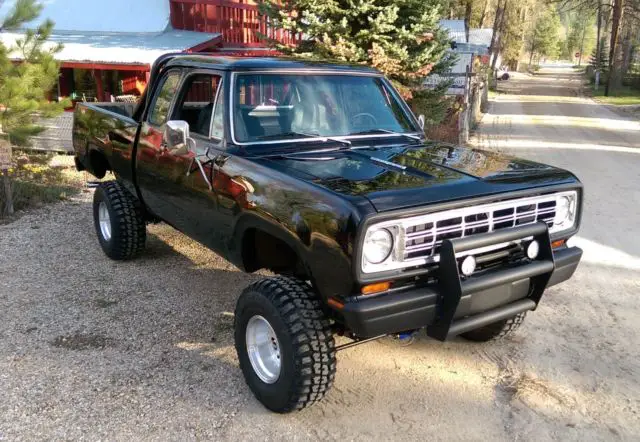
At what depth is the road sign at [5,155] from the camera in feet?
22.3

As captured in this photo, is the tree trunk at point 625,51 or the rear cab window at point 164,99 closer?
the rear cab window at point 164,99

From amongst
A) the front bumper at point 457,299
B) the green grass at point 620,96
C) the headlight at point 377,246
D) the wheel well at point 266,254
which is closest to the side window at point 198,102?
the wheel well at point 266,254

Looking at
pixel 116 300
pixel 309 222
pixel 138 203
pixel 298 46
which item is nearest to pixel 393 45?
pixel 298 46

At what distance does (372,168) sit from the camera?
3482 mm

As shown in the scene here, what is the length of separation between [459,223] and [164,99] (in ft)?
9.60

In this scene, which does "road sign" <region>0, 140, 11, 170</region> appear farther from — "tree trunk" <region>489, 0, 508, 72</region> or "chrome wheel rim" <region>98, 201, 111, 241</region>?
"tree trunk" <region>489, 0, 508, 72</region>

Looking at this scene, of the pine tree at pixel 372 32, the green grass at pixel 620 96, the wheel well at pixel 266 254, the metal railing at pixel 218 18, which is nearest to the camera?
the wheel well at pixel 266 254

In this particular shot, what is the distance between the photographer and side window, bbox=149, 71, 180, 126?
15.6 ft

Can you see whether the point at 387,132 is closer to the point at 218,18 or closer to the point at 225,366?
the point at 225,366

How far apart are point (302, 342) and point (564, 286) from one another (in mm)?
3269

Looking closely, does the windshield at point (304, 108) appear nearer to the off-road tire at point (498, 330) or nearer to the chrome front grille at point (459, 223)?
the chrome front grille at point (459, 223)

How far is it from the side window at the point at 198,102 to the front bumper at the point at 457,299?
A: 199 cm

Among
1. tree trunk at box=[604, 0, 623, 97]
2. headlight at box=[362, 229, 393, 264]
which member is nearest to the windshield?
headlight at box=[362, 229, 393, 264]

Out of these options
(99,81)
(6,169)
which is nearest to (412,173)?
(6,169)
